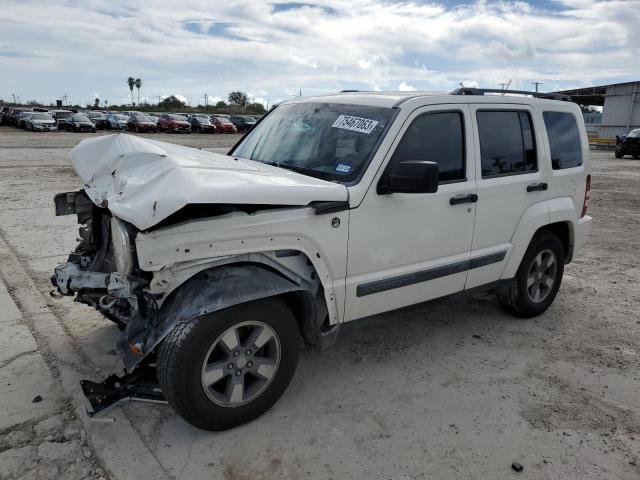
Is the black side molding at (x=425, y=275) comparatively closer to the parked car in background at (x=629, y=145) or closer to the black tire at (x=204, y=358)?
the black tire at (x=204, y=358)

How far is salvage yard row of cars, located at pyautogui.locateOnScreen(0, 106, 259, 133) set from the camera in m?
35.3

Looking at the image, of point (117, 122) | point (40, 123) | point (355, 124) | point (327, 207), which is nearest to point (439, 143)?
point (355, 124)

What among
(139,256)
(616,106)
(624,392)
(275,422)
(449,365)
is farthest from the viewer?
(616,106)

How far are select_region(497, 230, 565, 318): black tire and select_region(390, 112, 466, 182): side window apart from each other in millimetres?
1252

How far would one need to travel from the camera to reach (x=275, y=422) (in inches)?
122

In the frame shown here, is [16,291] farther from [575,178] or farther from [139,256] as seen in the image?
[575,178]

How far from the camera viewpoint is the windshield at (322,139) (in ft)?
11.2

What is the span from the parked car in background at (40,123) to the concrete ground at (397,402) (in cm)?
3373

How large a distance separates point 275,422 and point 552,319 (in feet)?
9.95

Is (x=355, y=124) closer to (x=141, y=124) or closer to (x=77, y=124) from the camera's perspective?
(x=77, y=124)

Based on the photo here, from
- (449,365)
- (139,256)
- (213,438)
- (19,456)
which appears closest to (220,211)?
(139,256)

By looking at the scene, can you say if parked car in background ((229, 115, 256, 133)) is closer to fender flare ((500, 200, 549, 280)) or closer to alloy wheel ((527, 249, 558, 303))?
alloy wheel ((527, 249, 558, 303))

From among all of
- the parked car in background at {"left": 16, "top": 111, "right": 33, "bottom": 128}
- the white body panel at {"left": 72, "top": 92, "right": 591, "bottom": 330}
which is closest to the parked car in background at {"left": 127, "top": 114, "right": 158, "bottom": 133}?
the parked car in background at {"left": 16, "top": 111, "right": 33, "bottom": 128}

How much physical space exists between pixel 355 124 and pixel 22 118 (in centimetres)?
4042
